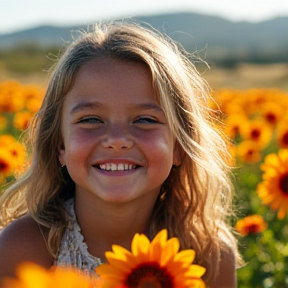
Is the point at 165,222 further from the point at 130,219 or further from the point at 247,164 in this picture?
the point at 247,164

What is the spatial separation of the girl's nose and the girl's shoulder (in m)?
0.60

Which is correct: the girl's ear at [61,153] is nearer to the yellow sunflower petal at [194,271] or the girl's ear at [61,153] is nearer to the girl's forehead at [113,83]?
the girl's forehead at [113,83]

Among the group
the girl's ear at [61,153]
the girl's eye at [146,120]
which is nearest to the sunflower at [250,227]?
the girl's ear at [61,153]

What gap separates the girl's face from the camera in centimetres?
240

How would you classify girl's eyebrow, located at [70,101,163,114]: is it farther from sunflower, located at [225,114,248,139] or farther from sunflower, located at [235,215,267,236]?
sunflower, located at [225,114,248,139]

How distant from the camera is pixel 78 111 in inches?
99.0

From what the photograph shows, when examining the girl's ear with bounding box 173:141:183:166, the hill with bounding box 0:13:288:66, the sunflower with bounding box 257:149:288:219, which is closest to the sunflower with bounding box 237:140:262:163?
the sunflower with bounding box 257:149:288:219

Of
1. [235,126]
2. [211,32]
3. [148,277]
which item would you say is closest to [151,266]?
[148,277]

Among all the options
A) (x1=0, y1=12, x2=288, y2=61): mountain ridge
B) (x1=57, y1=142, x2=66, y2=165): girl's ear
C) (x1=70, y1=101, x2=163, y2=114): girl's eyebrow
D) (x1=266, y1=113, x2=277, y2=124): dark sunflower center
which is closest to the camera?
(x1=70, y1=101, x2=163, y2=114): girl's eyebrow

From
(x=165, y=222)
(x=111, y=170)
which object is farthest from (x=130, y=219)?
(x=111, y=170)

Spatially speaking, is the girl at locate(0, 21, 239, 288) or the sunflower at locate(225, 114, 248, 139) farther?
the sunflower at locate(225, 114, 248, 139)

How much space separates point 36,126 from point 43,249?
23.4 inches

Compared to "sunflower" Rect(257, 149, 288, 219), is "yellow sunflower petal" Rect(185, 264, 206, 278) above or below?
above

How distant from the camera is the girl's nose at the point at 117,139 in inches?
92.3
